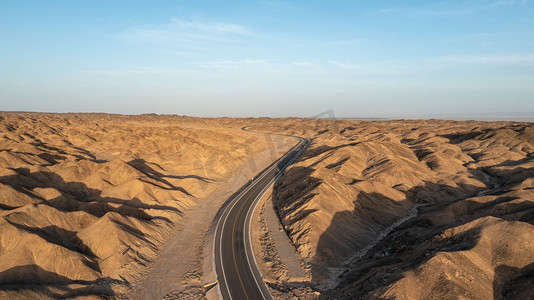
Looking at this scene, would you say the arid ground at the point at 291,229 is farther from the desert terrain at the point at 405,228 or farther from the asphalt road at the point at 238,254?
the asphalt road at the point at 238,254

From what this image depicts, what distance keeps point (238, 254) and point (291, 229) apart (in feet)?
36.7

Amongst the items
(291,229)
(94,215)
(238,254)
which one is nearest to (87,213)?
(94,215)

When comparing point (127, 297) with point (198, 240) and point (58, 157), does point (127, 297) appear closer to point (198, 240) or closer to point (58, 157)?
point (198, 240)

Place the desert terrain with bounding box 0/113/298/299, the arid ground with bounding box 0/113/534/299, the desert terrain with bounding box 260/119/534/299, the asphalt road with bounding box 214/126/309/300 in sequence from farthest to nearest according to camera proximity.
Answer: the desert terrain with bounding box 0/113/298/299 → the asphalt road with bounding box 214/126/309/300 → the arid ground with bounding box 0/113/534/299 → the desert terrain with bounding box 260/119/534/299

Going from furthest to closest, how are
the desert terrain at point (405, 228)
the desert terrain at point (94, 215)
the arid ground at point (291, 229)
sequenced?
1. the desert terrain at point (94, 215)
2. the arid ground at point (291, 229)
3. the desert terrain at point (405, 228)

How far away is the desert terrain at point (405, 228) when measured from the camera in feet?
90.3

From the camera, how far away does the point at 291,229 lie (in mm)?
47906

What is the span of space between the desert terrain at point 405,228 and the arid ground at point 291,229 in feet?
0.60

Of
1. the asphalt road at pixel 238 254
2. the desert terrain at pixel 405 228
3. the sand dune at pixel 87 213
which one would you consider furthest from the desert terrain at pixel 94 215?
the desert terrain at pixel 405 228

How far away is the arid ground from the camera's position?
29.4 metres

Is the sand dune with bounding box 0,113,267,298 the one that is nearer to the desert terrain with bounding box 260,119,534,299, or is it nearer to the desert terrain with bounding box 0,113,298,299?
the desert terrain with bounding box 0,113,298,299

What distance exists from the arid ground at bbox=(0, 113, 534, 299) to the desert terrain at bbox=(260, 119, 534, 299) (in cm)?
18

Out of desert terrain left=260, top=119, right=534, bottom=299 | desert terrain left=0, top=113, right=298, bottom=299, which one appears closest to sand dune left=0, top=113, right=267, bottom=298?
desert terrain left=0, top=113, right=298, bottom=299

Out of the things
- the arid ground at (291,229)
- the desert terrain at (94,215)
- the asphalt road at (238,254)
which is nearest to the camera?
the arid ground at (291,229)
